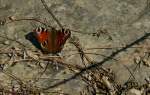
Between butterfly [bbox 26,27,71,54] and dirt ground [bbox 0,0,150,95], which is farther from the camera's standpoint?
butterfly [bbox 26,27,71,54]

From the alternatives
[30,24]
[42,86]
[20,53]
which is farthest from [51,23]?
[42,86]

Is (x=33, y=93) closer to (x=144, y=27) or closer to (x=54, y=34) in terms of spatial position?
(x=54, y=34)

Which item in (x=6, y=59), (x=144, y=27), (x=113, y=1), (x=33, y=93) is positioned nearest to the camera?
(x=33, y=93)

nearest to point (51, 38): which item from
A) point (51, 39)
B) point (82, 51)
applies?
point (51, 39)

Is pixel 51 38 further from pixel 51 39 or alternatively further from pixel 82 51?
pixel 82 51
